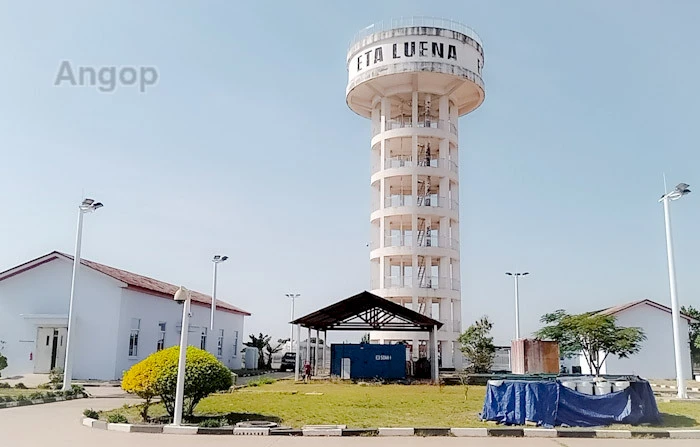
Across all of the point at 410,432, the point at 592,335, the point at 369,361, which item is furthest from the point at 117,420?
the point at 369,361

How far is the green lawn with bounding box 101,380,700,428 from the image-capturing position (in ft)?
50.2

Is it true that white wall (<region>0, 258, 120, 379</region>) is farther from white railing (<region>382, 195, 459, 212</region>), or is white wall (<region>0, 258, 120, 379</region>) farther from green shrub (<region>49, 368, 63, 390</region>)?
white railing (<region>382, 195, 459, 212</region>)

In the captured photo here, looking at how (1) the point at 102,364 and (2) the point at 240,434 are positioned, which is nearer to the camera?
(2) the point at 240,434

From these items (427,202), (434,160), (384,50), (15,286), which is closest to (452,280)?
(427,202)

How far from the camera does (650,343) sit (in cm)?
4053

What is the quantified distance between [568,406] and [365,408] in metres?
5.87

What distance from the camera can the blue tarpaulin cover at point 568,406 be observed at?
576 inches

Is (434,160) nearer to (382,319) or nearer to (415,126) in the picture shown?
(415,126)

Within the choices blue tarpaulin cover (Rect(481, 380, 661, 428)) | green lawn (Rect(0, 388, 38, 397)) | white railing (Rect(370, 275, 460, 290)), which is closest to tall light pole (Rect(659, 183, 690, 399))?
blue tarpaulin cover (Rect(481, 380, 661, 428))

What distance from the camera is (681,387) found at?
22844mm

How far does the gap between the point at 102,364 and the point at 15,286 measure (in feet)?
19.5

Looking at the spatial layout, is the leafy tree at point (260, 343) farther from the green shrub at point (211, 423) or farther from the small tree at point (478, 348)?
the green shrub at point (211, 423)

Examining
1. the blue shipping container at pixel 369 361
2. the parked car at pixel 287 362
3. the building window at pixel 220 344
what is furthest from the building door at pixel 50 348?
the parked car at pixel 287 362

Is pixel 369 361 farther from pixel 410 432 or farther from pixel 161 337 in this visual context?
pixel 410 432
